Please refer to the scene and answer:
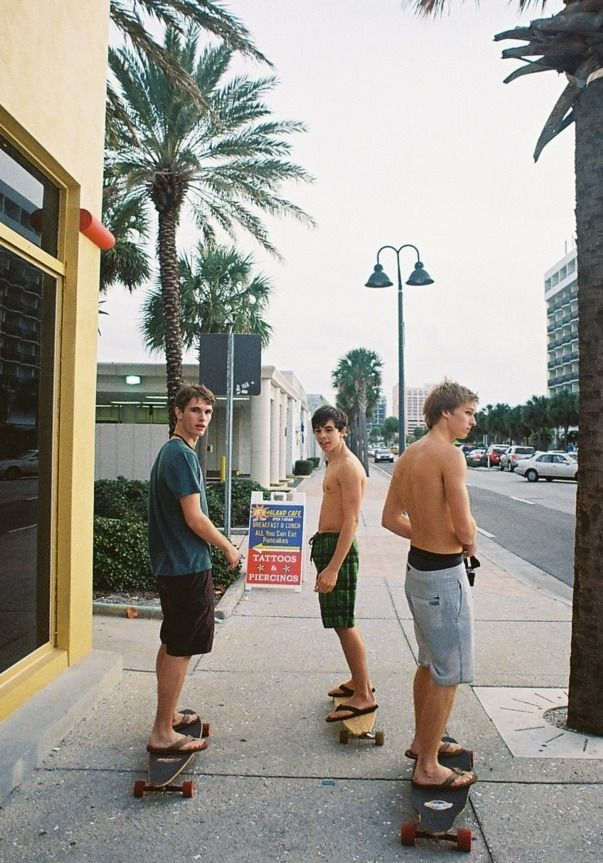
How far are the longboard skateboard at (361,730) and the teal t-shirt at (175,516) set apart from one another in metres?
1.20

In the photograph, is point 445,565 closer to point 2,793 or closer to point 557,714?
point 557,714

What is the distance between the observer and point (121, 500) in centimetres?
1280

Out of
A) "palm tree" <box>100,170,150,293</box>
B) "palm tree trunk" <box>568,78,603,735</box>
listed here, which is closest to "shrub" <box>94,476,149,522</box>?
"palm tree" <box>100,170,150,293</box>

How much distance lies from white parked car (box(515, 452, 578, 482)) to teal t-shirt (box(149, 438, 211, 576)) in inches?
1217

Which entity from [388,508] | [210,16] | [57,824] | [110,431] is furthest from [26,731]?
[110,431]

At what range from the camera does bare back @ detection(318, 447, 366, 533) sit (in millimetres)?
4016

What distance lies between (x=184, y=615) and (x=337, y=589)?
0.97 m

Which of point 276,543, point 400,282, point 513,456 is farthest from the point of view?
point 513,456

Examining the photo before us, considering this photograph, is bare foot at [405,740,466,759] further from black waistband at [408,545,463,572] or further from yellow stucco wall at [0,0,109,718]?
yellow stucco wall at [0,0,109,718]

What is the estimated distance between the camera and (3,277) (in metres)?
4.05

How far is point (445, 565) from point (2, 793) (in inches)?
84.6

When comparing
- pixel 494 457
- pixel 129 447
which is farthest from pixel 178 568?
pixel 494 457

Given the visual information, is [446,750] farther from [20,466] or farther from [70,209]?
[70,209]

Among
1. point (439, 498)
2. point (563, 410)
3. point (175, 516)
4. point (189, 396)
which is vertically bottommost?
point (175, 516)
